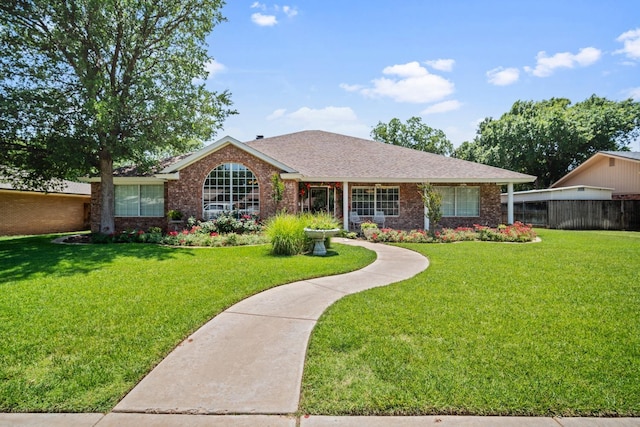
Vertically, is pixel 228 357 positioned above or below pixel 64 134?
below

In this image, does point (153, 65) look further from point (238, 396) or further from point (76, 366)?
point (238, 396)

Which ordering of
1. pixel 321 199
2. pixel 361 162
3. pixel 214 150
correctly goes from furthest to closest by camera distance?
pixel 361 162 < pixel 321 199 < pixel 214 150

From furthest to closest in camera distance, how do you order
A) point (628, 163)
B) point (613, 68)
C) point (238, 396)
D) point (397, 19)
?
point (628, 163), point (613, 68), point (397, 19), point (238, 396)

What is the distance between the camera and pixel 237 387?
3.06 metres

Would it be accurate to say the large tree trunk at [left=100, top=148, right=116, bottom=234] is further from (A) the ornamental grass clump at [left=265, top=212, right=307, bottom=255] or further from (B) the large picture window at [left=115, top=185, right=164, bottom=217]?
(A) the ornamental grass clump at [left=265, top=212, right=307, bottom=255]

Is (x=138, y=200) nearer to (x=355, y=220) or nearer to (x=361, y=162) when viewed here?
(x=355, y=220)

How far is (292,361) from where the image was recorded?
3.54 metres

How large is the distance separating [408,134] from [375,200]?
24.6 metres

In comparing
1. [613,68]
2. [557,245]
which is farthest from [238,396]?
[613,68]

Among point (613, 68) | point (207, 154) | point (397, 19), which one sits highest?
point (613, 68)

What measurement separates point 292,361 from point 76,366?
214cm

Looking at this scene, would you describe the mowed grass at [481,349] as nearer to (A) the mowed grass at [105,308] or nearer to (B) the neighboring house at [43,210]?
(A) the mowed grass at [105,308]

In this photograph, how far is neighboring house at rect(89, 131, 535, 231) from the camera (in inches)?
610

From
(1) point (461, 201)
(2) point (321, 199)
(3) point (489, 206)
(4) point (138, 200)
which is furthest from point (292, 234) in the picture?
(3) point (489, 206)
